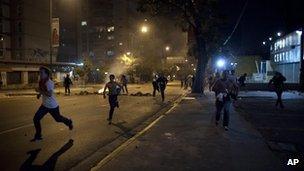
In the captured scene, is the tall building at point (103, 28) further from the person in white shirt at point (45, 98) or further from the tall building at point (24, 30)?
the person in white shirt at point (45, 98)

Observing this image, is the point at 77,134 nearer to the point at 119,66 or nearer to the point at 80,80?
the point at 80,80

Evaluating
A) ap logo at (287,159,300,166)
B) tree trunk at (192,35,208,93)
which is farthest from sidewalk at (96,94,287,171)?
tree trunk at (192,35,208,93)

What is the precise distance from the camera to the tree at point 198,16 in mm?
33844

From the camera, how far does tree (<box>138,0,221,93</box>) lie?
33.8 metres

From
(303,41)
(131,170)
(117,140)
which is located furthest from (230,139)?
(303,41)

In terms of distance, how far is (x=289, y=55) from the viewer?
55875 mm

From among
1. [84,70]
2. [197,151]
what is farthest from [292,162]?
[84,70]

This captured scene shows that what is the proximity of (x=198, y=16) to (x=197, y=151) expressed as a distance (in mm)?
26057

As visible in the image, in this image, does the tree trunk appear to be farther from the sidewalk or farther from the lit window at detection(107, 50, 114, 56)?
the lit window at detection(107, 50, 114, 56)

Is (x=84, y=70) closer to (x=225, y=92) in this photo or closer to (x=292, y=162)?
(x=225, y=92)

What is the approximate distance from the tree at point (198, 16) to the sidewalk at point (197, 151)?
71.2 ft

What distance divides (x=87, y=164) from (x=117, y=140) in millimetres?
2871

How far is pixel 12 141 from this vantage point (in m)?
10.5

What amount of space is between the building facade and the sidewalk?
120ft
